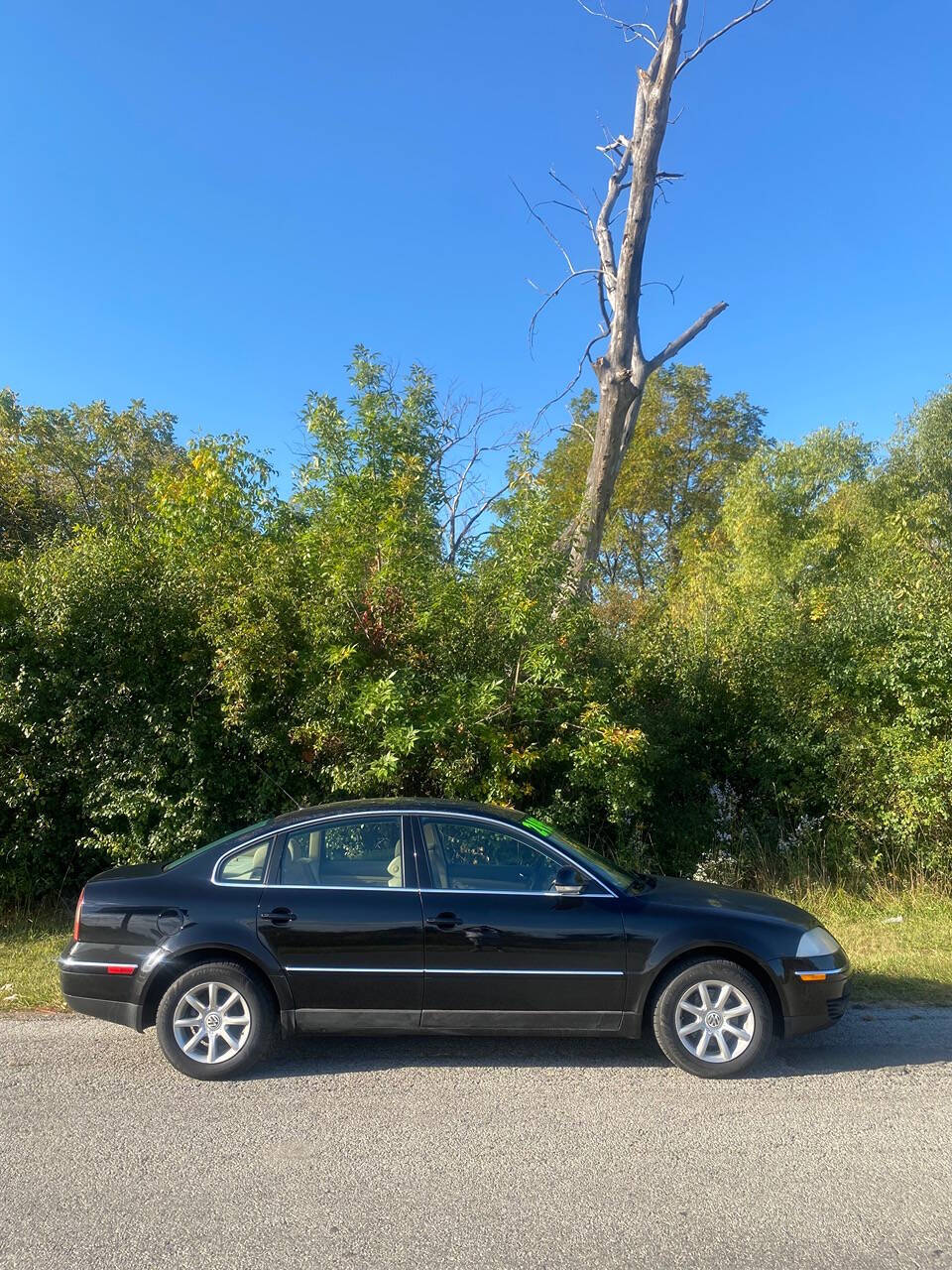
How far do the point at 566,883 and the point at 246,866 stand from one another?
190cm

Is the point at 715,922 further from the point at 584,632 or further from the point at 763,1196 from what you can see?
the point at 584,632

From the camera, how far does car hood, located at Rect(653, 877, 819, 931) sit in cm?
525

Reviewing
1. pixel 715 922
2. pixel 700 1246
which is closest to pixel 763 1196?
pixel 700 1246

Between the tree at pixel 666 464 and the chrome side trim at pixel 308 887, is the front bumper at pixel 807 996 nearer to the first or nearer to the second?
the chrome side trim at pixel 308 887

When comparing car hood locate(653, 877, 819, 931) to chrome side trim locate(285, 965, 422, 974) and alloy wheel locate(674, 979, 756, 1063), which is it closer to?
alloy wheel locate(674, 979, 756, 1063)

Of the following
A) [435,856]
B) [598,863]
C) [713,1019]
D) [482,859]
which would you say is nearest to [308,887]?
[435,856]

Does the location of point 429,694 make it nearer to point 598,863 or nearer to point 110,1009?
point 598,863

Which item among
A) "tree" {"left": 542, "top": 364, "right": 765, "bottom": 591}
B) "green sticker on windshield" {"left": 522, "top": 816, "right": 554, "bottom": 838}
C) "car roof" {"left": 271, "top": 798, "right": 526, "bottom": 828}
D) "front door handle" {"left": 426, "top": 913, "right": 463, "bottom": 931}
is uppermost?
"tree" {"left": 542, "top": 364, "right": 765, "bottom": 591}

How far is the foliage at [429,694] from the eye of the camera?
8484mm

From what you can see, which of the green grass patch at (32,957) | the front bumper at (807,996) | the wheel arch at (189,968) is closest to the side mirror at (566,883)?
the front bumper at (807,996)

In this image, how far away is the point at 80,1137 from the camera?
4.23 metres

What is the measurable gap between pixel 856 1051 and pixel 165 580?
7.28m

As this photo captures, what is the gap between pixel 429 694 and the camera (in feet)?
28.1

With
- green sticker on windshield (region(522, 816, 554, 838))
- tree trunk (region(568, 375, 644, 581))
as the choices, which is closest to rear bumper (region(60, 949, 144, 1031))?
green sticker on windshield (region(522, 816, 554, 838))
